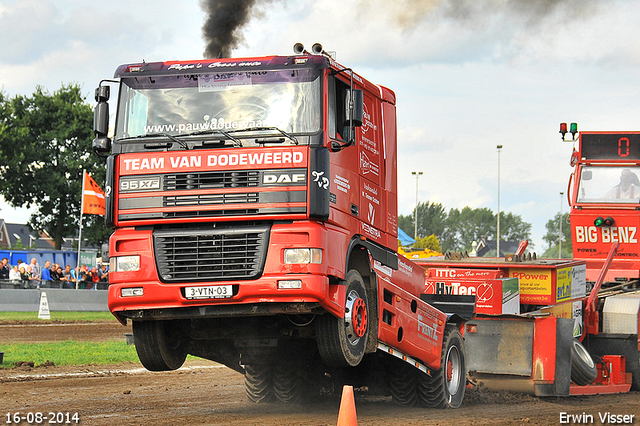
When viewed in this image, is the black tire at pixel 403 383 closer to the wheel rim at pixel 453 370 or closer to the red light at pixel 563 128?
the wheel rim at pixel 453 370

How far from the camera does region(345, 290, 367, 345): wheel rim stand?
8.77 meters

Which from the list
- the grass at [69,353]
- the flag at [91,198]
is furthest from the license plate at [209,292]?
the flag at [91,198]

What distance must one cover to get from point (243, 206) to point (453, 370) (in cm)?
450

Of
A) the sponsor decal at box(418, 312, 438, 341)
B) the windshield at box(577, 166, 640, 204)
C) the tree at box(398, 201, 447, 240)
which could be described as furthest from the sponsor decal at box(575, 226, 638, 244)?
the tree at box(398, 201, 447, 240)

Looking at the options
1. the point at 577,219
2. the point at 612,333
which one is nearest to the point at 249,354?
the point at 612,333

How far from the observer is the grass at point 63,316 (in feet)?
78.0

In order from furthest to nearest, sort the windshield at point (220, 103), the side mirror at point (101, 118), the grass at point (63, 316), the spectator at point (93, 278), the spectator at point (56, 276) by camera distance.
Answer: the spectator at point (93, 278) → the spectator at point (56, 276) → the grass at point (63, 316) → the side mirror at point (101, 118) → the windshield at point (220, 103)

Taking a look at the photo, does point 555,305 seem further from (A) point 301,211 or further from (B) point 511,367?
(A) point 301,211

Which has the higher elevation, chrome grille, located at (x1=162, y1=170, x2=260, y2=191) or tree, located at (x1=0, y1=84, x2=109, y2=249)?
tree, located at (x1=0, y1=84, x2=109, y2=249)

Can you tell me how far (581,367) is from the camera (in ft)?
39.2

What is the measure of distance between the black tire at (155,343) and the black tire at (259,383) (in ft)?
5.48

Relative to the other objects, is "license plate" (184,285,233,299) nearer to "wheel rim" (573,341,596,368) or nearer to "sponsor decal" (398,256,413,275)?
"sponsor decal" (398,256,413,275)

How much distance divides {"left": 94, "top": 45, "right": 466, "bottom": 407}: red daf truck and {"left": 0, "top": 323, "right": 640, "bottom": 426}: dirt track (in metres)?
0.81

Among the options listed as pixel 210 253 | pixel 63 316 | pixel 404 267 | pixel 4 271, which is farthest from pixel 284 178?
pixel 4 271
